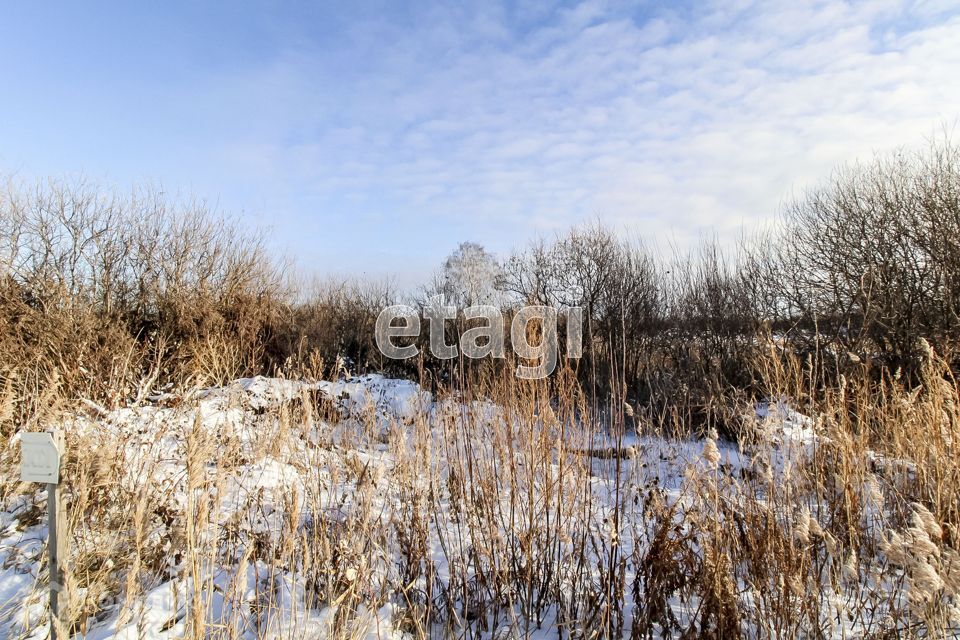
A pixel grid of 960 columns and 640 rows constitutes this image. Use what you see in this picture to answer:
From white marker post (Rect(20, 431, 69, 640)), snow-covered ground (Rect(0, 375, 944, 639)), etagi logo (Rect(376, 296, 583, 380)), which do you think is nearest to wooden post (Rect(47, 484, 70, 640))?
white marker post (Rect(20, 431, 69, 640))

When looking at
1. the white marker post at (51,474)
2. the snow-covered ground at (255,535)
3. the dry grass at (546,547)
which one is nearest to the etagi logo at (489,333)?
the dry grass at (546,547)

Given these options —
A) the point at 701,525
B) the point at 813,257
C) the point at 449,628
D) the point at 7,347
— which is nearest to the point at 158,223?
the point at 7,347

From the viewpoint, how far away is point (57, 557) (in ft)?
6.71

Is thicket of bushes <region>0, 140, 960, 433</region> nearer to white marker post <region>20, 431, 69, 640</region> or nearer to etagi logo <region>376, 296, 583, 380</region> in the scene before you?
etagi logo <region>376, 296, 583, 380</region>

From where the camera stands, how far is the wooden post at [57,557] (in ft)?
6.43

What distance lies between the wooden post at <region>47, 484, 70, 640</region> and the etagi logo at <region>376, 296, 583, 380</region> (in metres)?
2.12

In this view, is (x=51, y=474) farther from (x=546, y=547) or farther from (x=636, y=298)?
(x=636, y=298)

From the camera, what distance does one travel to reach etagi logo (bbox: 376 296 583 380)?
9.22ft

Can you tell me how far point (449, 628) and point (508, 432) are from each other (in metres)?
1.07

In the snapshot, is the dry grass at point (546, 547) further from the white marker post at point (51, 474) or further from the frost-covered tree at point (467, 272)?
the frost-covered tree at point (467, 272)

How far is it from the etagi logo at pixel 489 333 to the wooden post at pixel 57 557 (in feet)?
6.94

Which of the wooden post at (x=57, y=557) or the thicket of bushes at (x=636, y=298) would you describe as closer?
the wooden post at (x=57, y=557)

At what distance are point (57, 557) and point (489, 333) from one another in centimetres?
466

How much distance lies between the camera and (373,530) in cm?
293
